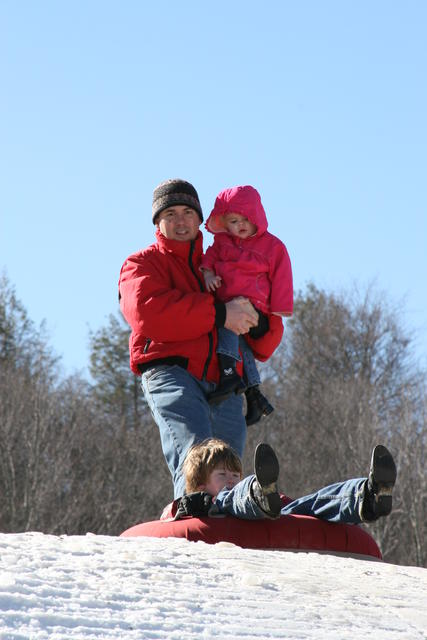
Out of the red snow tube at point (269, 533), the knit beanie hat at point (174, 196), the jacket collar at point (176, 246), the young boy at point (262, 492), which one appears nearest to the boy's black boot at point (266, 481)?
the young boy at point (262, 492)

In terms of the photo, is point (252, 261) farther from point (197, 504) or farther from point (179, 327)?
point (197, 504)

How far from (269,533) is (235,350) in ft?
3.27

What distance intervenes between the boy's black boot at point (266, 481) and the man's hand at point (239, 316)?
1052 mm

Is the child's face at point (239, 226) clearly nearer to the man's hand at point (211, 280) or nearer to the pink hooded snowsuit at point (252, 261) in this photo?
the pink hooded snowsuit at point (252, 261)

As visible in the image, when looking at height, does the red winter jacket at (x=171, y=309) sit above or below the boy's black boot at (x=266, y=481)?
above

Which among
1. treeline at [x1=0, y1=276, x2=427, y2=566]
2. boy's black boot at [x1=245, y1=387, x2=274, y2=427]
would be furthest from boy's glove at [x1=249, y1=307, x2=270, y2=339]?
treeline at [x1=0, y1=276, x2=427, y2=566]

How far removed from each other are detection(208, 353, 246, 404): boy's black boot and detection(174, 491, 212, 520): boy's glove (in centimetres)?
57

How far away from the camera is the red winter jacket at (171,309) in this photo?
575 centimetres

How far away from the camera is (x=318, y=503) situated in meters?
5.55

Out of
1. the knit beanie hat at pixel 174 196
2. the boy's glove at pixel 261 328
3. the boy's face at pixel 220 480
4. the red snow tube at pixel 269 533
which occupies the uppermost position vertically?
the knit beanie hat at pixel 174 196

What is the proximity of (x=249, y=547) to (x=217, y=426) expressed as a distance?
913 mm

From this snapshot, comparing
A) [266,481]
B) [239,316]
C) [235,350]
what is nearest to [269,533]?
[266,481]

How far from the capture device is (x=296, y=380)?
38000 mm

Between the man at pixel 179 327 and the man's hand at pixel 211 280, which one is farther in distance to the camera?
the man's hand at pixel 211 280
